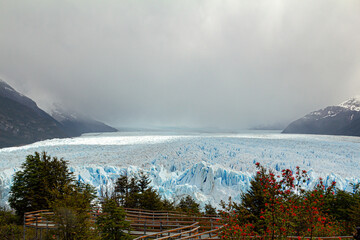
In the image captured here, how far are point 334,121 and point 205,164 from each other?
65886 mm

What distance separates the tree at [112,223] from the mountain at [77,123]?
12941 cm

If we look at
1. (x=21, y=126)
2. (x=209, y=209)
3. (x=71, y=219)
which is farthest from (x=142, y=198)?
(x=21, y=126)

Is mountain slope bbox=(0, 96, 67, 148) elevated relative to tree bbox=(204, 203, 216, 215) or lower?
elevated

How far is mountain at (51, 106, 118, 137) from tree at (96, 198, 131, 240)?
129 m

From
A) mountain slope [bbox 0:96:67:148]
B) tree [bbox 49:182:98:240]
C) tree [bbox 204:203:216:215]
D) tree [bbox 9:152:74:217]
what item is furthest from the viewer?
mountain slope [bbox 0:96:67:148]

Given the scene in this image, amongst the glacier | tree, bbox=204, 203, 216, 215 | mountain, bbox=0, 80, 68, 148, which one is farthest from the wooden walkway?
mountain, bbox=0, 80, 68, 148

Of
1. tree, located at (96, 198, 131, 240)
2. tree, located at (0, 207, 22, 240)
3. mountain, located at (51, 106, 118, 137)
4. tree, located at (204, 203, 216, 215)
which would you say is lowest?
tree, located at (204, 203, 216, 215)

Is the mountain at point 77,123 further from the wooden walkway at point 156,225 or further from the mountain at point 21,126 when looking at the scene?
the wooden walkway at point 156,225

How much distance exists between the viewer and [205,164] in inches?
1046

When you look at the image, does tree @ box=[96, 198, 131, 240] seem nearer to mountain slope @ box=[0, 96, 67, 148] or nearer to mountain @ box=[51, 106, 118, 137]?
mountain slope @ box=[0, 96, 67, 148]

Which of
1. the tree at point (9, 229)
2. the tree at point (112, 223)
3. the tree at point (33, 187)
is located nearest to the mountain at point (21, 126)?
the tree at point (33, 187)

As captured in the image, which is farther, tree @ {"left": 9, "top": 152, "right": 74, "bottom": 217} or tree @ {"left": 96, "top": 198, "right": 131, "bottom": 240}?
tree @ {"left": 9, "top": 152, "right": 74, "bottom": 217}

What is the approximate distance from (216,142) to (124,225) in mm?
26371

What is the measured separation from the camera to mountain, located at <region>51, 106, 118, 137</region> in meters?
133
